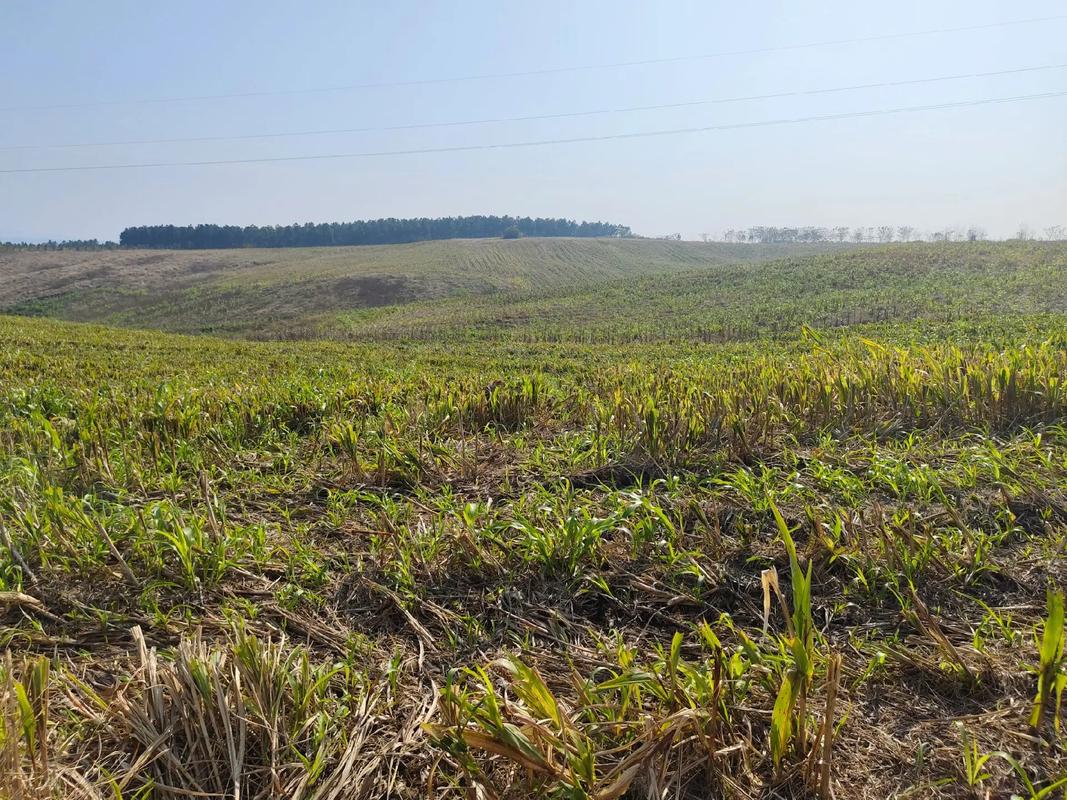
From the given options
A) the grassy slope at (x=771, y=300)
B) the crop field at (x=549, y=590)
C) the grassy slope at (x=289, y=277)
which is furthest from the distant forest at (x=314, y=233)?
the crop field at (x=549, y=590)

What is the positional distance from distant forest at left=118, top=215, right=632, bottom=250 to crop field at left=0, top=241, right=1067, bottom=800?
10673 centimetres

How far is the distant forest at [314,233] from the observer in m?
111

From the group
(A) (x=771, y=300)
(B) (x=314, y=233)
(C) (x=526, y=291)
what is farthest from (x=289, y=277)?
(B) (x=314, y=233)

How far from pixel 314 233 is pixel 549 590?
12436 cm

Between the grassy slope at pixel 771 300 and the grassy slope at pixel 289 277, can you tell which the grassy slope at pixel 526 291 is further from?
the grassy slope at pixel 289 277

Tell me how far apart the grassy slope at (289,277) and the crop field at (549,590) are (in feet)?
110

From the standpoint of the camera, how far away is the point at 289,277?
59.0 m

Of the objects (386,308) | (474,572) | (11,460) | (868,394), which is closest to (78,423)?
(11,460)

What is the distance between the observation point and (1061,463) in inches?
111

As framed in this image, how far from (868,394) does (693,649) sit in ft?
8.46

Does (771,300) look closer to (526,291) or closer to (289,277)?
(526,291)

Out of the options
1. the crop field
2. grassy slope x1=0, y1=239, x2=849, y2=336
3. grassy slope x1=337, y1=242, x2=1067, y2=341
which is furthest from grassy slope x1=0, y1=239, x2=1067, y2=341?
the crop field

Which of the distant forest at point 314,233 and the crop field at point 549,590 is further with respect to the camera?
the distant forest at point 314,233

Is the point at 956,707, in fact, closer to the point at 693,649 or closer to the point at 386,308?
the point at 693,649
